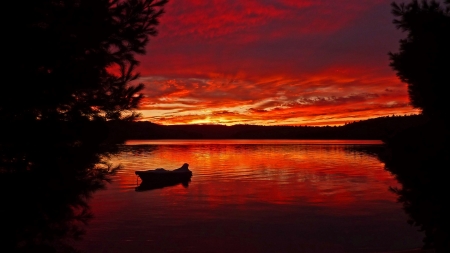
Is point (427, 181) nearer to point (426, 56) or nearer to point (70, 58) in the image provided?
point (426, 56)

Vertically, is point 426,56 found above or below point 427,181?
above

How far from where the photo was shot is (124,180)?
46.0 metres

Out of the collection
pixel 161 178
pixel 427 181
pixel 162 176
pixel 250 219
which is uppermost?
pixel 427 181

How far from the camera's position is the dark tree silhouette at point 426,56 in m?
6.21

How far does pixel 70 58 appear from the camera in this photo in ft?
19.4

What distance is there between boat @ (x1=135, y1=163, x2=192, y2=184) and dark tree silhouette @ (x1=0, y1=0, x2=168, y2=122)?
116 ft

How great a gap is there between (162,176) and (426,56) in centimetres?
3759

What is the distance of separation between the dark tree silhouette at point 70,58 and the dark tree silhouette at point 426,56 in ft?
14.8

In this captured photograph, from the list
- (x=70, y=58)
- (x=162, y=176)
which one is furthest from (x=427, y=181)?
(x=162, y=176)

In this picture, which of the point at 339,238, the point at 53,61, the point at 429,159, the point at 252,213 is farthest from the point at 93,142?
the point at 252,213

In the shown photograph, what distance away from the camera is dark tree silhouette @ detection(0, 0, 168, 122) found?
17.9ft

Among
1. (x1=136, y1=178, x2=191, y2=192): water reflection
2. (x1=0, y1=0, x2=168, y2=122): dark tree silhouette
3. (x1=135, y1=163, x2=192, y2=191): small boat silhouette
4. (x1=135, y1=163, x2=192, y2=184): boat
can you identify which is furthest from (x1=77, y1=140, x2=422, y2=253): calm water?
(x1=0, y1=0, x2=168, y2=122): dark tree silhouette

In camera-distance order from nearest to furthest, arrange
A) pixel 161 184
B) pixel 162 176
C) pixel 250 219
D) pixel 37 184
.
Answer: pixel 37 184 → pixel 250 219 → pixel 162 176 → pixel 161 184

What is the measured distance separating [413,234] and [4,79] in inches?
864
